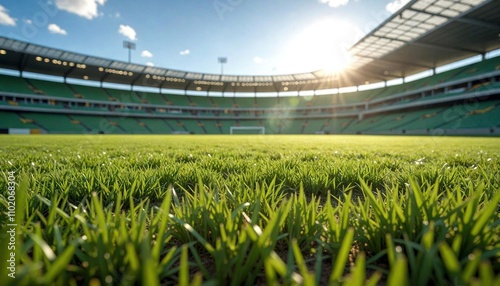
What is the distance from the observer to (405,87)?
4681 cm

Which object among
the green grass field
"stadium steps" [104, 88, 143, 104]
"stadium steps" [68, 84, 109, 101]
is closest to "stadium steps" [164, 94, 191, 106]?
"stadium steps" [104, 88, 143, 104]

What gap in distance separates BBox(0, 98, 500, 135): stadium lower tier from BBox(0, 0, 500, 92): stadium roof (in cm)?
839

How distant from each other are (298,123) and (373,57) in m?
26.4

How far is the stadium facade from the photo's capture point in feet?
95.1

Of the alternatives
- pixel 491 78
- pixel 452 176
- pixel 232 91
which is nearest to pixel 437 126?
pixel 491 78

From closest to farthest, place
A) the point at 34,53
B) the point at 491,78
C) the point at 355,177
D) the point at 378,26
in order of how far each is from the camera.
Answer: the point at 355,177 < the point at 378,26 < the point at 491,78 < the point at 34,53

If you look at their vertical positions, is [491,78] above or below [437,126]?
above

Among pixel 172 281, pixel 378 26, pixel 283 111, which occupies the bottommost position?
pixel 172 281

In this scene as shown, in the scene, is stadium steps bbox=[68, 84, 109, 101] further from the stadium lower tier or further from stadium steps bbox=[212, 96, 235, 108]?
stadium steps bbox=[212, 96, 235, 108]

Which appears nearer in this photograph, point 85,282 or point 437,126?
point 85,282

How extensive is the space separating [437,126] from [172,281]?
42878 millimetres

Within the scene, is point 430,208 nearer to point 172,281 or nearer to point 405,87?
point 172,281

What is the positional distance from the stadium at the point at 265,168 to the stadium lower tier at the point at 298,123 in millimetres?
348

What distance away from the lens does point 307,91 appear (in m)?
64.6
